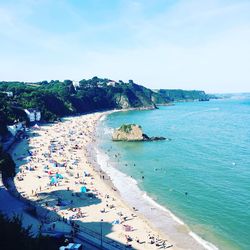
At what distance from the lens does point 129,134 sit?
8581 centimetres

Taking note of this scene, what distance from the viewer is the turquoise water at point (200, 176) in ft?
120

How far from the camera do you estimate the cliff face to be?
85.4 m

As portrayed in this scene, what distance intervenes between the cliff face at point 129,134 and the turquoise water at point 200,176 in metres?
2.37

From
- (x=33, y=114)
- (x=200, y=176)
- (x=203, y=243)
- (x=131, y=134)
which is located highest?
(x=33, y=114)

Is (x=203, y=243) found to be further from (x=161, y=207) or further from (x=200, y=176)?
(x=200, y=176)

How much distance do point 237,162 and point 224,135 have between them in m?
32.2

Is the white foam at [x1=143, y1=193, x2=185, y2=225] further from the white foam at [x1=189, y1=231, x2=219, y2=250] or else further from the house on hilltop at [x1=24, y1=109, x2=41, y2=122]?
the house on hilltop at [x1=24, y1=109, x2=41, y2=122]

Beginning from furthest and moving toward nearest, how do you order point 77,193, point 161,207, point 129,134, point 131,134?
1. point 129,134
2. point 131,134
3. point 77,193
4. point 161,207

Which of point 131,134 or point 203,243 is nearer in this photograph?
point 203,243

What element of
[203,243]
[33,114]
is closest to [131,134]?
[33,114]

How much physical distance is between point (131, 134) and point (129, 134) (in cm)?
49

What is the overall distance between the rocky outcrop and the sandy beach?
976 centimetres

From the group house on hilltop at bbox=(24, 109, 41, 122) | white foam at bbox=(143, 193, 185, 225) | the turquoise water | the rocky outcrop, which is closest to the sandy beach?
white foam at bbox=(143, 193, 185, 225)

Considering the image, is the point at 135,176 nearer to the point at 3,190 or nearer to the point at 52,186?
the point at 52,186
